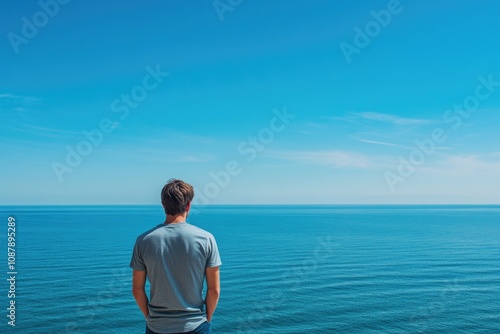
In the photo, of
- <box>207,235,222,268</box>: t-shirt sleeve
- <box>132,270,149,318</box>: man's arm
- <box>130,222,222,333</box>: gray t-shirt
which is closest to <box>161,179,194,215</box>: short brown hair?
<box>130,222,222,333</box>: gray t-shirt

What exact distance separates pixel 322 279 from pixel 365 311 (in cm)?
1068

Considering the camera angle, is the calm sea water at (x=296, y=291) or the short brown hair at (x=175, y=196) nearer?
the short brown hair at (x=175, y=196)

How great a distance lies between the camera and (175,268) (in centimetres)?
368

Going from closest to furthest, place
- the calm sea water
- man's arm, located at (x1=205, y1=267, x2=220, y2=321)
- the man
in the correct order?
the man, man's arm, located at (x1=205, y1=267, x2=220, y2=321), the calm sea water

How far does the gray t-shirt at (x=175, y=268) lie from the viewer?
11.9 ft

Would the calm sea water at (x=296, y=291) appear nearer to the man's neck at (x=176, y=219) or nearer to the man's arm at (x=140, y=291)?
the man's arm at (x=140, y=291)

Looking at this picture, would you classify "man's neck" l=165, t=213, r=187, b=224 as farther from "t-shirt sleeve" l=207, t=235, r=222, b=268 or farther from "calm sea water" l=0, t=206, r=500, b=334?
"calm sea water" l=0, t=206, r=500, b=334

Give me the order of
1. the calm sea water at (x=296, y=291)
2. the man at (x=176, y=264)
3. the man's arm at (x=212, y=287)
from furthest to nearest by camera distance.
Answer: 1. the calm sea water at (x=296, y=291)
2. the man's arm at (x=212, y=287)
3. the man at (x=176, y=264)

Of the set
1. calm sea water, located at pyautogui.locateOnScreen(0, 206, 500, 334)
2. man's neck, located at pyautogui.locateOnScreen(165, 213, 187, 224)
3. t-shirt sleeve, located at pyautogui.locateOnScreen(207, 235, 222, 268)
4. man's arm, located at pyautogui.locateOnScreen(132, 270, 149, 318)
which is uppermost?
man's neck, located at pyautogui.locateOnScreen(165, 213, 187, 224)

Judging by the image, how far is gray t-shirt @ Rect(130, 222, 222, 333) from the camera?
11.9ft

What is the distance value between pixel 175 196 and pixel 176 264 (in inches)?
23.4

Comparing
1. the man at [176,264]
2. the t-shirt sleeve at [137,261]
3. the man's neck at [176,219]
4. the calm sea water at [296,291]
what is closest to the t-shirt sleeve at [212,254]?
the man at [176,264]

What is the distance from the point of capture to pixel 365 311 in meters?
27.0

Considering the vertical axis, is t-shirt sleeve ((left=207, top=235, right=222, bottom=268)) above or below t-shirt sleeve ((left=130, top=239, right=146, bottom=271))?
above
